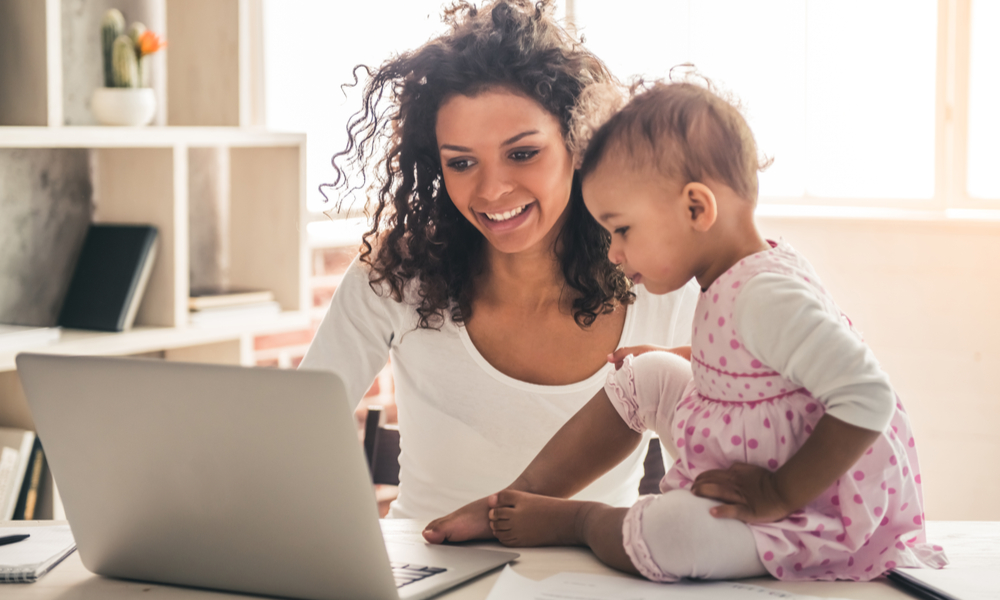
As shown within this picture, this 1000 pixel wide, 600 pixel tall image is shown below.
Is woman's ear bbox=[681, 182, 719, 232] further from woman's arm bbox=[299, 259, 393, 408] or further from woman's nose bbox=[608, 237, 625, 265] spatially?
woman's arm bbox=[299, 259, 393, 408]

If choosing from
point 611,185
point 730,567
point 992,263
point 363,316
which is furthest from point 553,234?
point 992,263

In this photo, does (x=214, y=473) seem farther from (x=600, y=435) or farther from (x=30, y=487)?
(x=30, y=487)

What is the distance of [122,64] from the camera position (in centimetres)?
219

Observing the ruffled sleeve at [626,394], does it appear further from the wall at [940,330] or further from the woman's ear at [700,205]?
the wall at [940,330]

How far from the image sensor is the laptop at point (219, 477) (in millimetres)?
788

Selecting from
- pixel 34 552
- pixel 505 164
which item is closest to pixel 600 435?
pixel 505 164

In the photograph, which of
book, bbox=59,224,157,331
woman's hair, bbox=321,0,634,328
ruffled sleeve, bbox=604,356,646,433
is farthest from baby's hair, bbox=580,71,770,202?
book, bbox=59,224,157,331

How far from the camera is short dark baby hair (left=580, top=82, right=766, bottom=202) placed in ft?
3.09

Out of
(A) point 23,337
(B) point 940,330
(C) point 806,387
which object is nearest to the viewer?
(C) point 806,387

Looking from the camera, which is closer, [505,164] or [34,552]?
[34,552]

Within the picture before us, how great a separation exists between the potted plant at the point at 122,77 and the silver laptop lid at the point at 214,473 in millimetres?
1476

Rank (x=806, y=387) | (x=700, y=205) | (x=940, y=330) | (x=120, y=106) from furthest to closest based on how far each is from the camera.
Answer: (x=940, y=330) < (x=120, y=106) < (x=700, y=205) < (x=806, y=387)

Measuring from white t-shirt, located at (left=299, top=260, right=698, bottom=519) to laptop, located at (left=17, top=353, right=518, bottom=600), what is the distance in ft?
2.00

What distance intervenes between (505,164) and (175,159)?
111 cm
